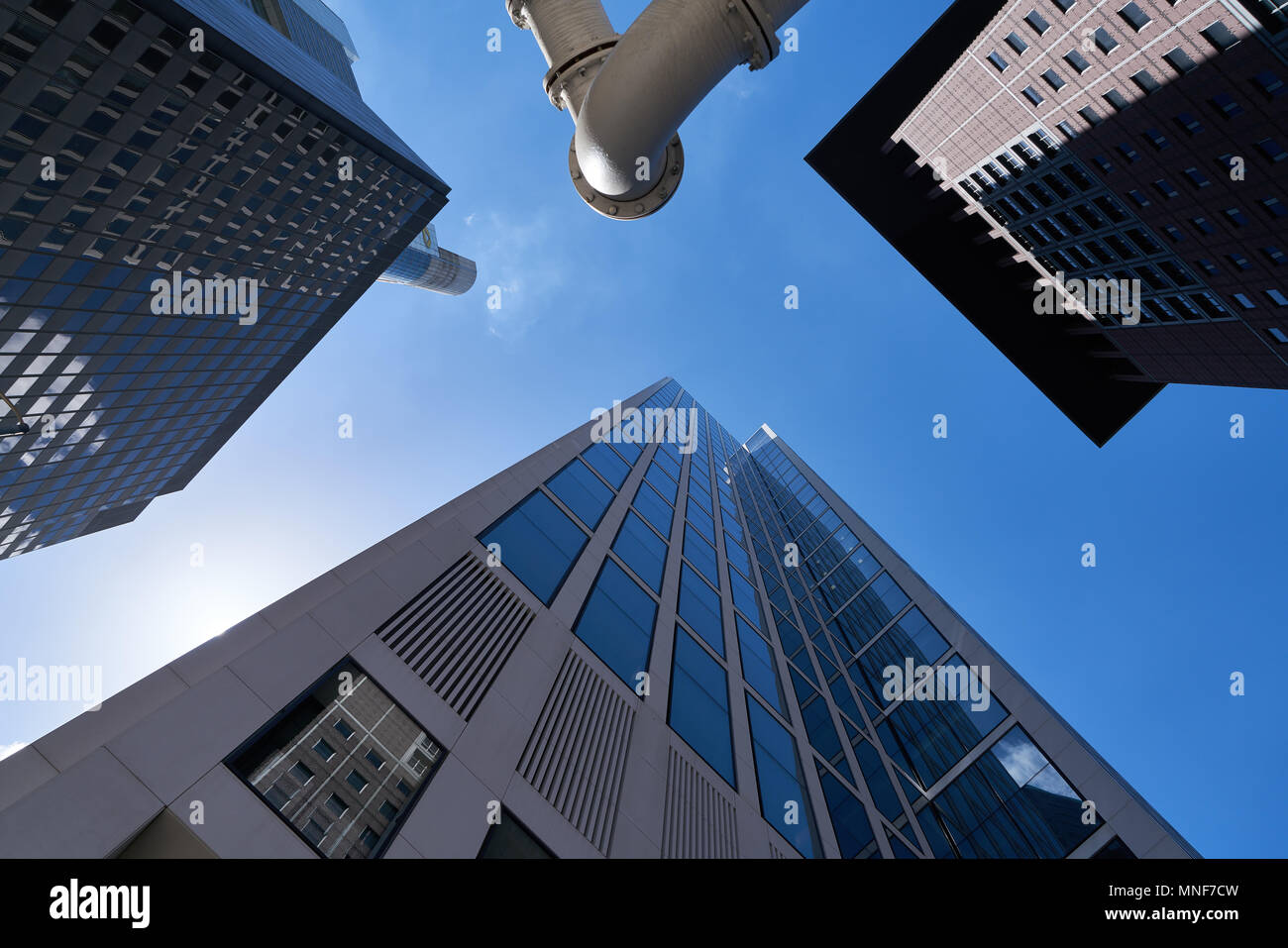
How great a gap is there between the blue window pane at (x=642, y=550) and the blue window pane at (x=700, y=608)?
1.12m

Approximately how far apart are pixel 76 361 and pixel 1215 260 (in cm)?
7547

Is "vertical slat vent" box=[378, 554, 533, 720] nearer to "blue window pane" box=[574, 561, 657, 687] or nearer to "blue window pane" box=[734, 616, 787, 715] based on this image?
"blue window pane" box=[574, 561, 657, 687]

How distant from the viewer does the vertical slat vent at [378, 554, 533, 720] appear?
883cm

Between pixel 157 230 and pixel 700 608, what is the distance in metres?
47.3

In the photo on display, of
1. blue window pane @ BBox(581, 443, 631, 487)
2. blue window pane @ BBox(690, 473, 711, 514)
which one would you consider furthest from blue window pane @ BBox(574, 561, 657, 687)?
blue window pane @ BBox(690, 473, 711, 514)

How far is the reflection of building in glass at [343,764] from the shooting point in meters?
6.30

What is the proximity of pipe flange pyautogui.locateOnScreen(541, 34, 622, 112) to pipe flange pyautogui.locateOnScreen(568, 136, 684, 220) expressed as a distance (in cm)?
85

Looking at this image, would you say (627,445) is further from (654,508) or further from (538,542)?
(538,542)

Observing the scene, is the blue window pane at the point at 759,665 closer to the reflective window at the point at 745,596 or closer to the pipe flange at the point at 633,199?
the reflective window at the point at 745,596

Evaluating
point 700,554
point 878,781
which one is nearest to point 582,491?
point 700,554

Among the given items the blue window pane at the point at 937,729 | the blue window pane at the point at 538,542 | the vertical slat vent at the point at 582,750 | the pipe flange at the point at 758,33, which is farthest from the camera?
the blue window pane at the point at 937,729

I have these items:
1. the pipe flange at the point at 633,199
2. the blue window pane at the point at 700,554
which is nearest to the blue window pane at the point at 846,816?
the blue window pane at the point at 700,554
